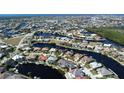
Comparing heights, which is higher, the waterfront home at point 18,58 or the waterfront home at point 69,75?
the waterfront home at point 18,58

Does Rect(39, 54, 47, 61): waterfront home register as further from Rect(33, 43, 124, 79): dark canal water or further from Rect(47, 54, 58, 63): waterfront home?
Rect(33, 43, 124, 79): dark canal water

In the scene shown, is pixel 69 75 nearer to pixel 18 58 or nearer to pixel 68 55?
pixel 68 55

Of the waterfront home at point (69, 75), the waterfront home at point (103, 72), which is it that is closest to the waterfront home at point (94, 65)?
the waterfront home at point (103, 72)

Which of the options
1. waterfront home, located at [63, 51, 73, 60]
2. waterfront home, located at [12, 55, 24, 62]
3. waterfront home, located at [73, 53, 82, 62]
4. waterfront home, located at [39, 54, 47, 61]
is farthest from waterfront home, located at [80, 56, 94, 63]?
waterfront home, located at [12, 55, 24, 62]

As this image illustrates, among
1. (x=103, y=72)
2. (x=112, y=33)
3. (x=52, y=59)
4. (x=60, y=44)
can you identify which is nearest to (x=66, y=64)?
(x=52, y=59)

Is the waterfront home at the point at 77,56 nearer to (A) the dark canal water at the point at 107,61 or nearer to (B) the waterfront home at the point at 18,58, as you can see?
(A) the dark canal water at the point at 107,61
